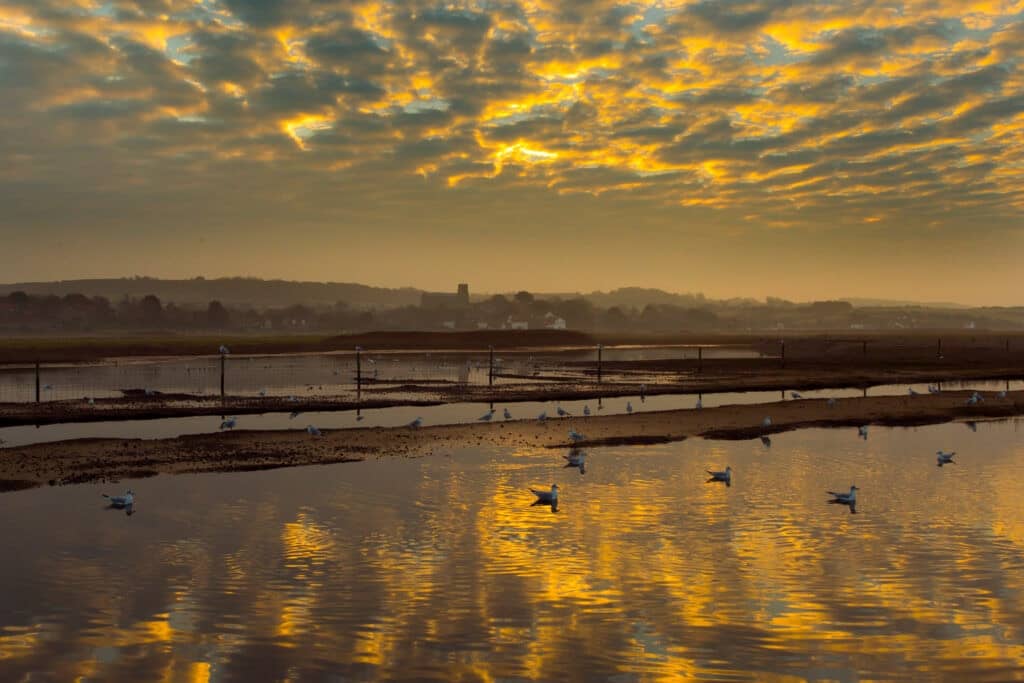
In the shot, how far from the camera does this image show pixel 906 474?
24.3 meters

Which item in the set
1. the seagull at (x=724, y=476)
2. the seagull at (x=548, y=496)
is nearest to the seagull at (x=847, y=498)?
the seagull at (x=724, y=476)

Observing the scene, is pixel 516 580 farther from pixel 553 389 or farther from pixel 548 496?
pixel 553 389

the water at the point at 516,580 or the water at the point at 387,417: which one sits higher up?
the water at the point at 387,417

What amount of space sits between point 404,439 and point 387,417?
939cm

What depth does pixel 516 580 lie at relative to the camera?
14125mm

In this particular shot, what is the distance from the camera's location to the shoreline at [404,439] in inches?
1022

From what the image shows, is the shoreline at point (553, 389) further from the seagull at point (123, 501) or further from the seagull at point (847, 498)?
the seagull at point (847, 498)

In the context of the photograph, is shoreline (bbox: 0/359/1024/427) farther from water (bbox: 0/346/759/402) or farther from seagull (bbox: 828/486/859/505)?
seagull (bbox: 828/486/859/505)

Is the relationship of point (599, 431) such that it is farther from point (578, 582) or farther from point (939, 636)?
point (939, 636)

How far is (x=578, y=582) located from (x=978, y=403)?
40.0m

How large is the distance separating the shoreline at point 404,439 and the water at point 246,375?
20.7m

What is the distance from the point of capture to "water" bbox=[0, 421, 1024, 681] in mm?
10750

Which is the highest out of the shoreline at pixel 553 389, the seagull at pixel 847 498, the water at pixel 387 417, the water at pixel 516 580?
the shoreline at pixel 553 389

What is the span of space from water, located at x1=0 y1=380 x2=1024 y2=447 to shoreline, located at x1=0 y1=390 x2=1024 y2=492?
2.88 metres
